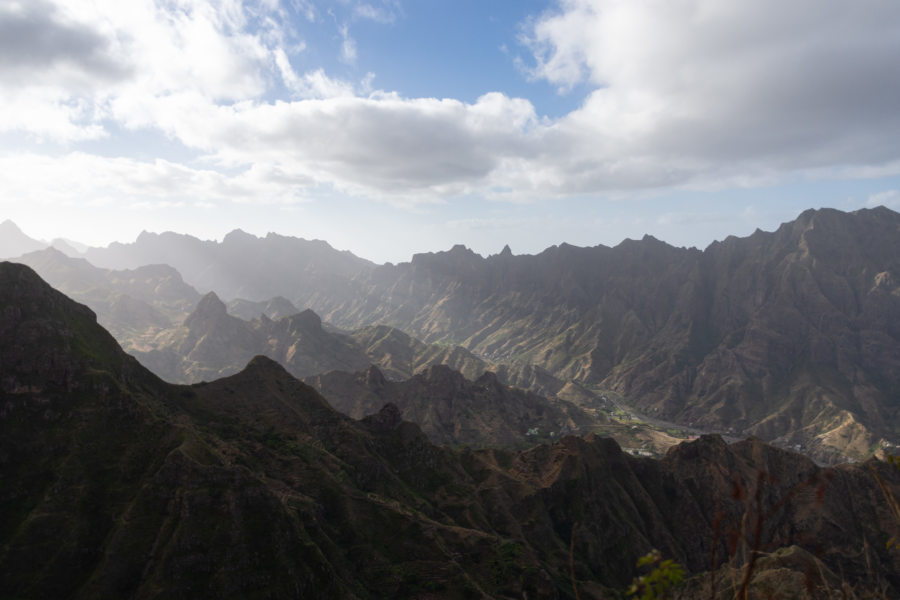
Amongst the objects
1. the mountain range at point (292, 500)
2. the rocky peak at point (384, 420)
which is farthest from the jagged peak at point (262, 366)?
the rocky peak at point (384, 420)

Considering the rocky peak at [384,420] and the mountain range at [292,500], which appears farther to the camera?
the rocky peak at [384,420]

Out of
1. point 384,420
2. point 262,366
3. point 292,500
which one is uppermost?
point 262,366

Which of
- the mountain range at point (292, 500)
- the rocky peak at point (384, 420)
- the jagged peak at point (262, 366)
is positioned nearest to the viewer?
the mountain range at point (292, 500)

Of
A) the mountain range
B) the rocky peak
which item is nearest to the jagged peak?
the mountain range

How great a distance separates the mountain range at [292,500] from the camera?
273ft

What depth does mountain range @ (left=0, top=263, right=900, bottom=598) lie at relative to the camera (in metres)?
83.3

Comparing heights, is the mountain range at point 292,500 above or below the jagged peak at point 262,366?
below

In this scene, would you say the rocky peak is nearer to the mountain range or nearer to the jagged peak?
the mountain range

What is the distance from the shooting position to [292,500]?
10538 centimetres

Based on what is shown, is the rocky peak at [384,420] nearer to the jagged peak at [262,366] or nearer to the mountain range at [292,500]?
the mountain range at [292,500]

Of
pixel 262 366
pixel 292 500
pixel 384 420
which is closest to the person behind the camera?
pixel 292 500

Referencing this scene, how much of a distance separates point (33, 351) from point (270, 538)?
6147 cm

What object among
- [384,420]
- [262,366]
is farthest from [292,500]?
[262,366]

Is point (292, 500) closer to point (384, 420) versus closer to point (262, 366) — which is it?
point (384, 420)
